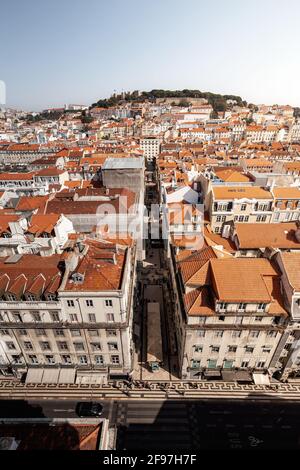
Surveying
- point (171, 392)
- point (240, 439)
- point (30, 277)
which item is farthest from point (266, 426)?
point (30, 277)

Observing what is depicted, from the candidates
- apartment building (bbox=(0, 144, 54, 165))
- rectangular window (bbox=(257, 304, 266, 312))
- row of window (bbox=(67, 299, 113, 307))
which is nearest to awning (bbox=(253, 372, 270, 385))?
rectangular window (bbox=(257, 304, 266, 312))

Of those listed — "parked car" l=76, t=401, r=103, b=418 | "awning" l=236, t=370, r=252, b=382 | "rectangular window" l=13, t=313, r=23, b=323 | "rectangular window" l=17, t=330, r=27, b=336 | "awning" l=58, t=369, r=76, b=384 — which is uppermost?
"rectangular window" l=13, t=313, r=23, b=323

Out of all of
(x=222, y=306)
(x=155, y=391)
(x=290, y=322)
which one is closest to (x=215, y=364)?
(x=155, y=391)

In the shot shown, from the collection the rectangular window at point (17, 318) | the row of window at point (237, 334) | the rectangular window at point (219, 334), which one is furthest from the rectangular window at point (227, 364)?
the rectangular window at point (17, 318)

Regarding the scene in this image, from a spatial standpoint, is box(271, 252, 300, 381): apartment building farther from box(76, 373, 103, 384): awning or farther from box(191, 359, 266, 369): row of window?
box(76, 373, 103, 384): awning

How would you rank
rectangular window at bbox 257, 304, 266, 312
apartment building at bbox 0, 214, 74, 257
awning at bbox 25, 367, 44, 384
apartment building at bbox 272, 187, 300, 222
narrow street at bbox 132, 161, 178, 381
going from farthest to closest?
apartment building at bbox 272, 187, 300, 222
apartment building at bbox 0, 214, 74, 257
narrow street at bbox 132, 161, 178, 381
awning at bbox 25, 367, 44, 384
rectangular window at bbox 257, 304, 266, 312

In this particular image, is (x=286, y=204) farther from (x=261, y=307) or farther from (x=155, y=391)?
(x=155, y=391)
